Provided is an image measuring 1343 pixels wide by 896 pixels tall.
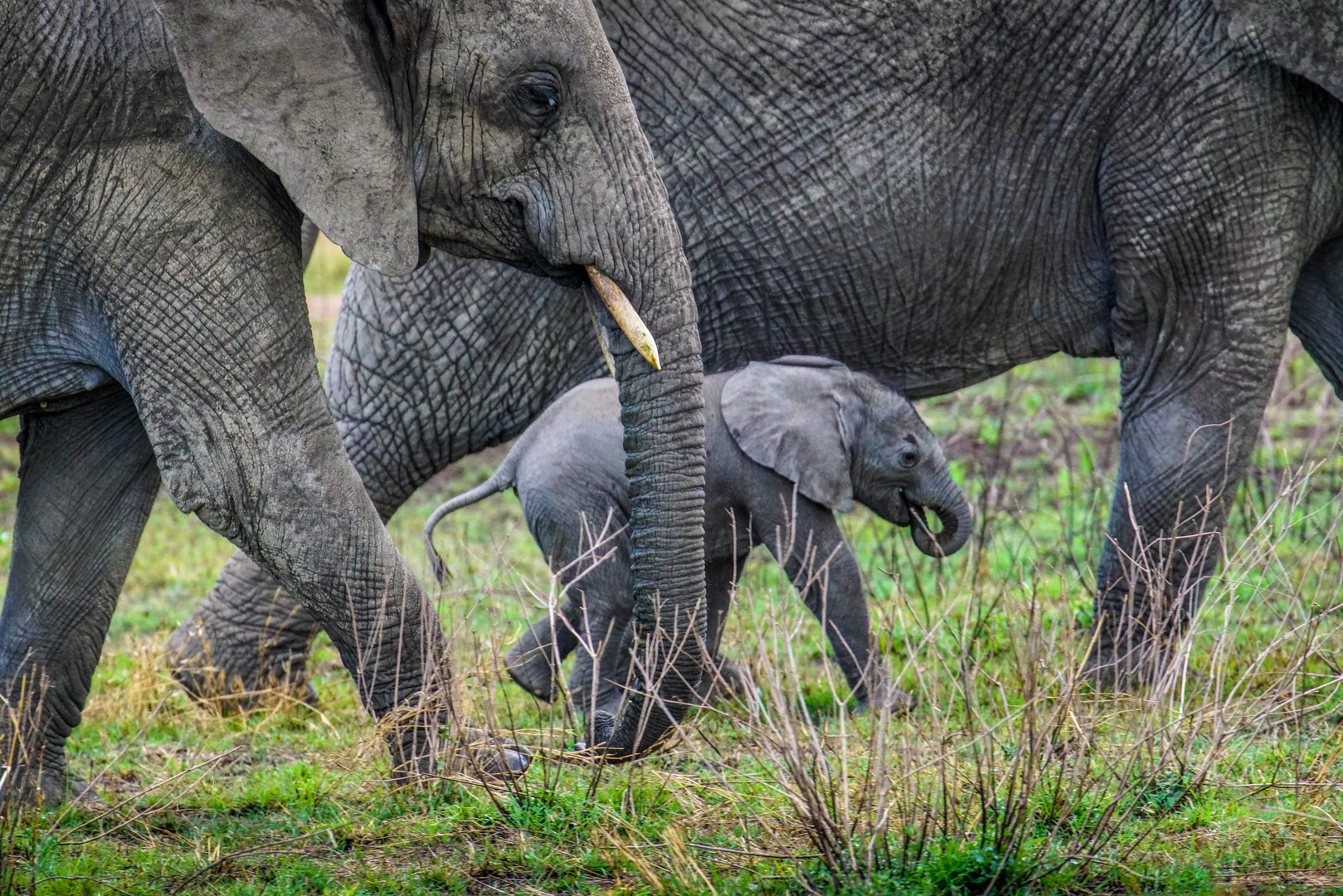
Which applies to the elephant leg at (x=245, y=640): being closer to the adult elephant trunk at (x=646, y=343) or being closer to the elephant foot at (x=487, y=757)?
the elephant foot at (x=487, y=757)

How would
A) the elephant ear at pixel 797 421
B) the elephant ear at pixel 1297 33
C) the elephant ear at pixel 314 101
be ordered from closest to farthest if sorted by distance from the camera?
the elephant ear at pixel 314 101 → the elephant ear at pixel 1297 33 → the elephant ear at pixel 797 421

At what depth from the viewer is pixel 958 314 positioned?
201 inches

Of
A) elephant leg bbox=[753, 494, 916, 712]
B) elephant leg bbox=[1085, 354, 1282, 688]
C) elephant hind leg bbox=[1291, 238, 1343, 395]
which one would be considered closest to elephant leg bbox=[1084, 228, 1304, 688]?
elephant leg bbox=[1085, 354, 1282, 688]

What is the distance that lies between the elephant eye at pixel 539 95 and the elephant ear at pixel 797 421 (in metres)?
1.50

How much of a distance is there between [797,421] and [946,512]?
615 millimetres

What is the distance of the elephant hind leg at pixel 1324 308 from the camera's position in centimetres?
511

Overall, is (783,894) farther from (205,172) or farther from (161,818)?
(205,172)

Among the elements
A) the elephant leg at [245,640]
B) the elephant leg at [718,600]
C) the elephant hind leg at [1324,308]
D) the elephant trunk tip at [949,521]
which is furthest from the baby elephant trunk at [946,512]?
the elephant leg at [245,640]

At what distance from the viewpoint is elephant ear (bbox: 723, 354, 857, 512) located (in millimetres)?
4906

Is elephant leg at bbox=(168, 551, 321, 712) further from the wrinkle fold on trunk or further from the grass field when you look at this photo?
the wrinkle fold on trunk

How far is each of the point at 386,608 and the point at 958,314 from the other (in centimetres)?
207

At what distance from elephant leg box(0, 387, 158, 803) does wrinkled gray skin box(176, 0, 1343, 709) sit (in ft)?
3.50

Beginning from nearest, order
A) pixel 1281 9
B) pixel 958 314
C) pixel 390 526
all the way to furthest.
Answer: pixel 1281 9
pixel 958 314
pixel 390 526

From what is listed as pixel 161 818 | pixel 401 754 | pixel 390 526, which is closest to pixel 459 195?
pixel 401 754
